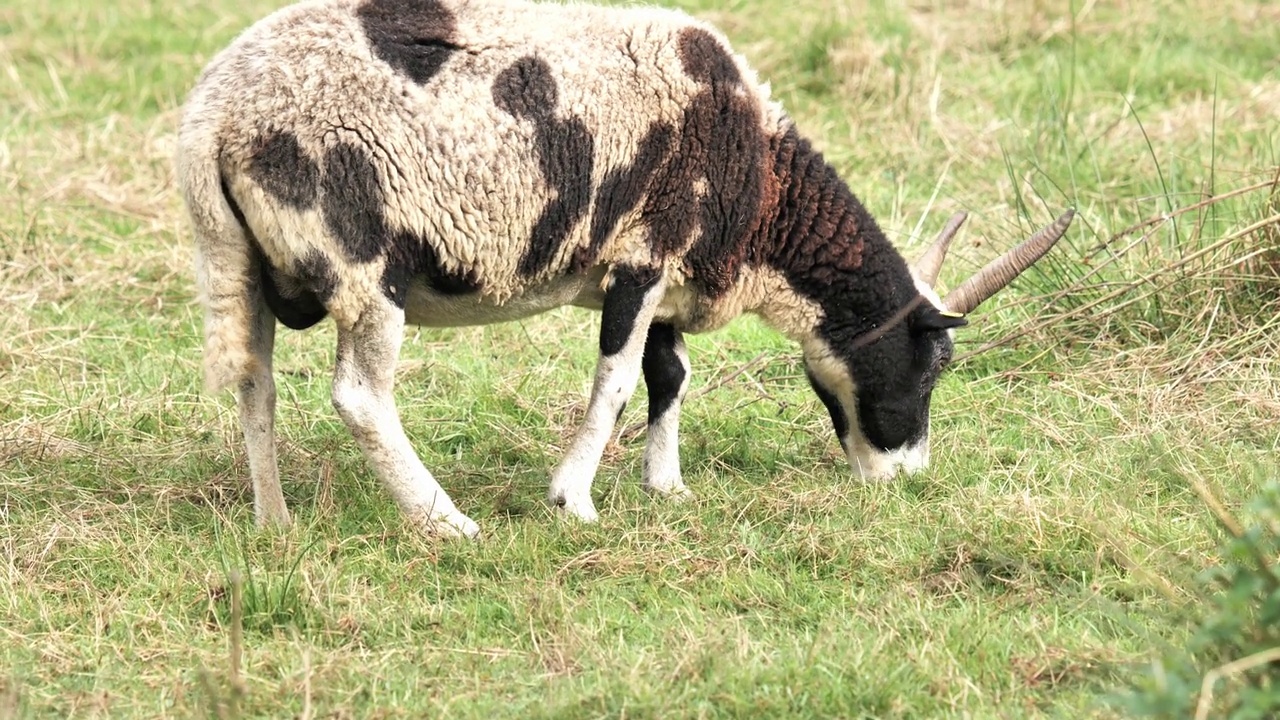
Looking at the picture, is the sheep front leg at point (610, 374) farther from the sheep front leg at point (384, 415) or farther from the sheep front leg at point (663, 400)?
the sheep front leg at point (384, 415)

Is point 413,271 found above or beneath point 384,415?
above

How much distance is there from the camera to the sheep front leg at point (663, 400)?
6.64 metres

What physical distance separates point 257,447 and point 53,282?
120 inches

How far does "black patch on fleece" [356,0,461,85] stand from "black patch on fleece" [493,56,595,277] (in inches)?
9.5

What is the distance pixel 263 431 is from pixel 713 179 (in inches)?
77.0

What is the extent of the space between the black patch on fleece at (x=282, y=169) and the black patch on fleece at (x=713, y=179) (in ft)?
4.33

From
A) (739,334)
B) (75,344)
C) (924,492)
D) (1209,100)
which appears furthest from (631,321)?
(1209,100)

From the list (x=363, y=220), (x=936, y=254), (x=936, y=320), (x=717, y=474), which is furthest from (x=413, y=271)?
(x=936, y=254)

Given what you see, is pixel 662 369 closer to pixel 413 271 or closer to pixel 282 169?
pixel 413 271

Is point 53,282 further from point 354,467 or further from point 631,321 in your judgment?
point 631,321

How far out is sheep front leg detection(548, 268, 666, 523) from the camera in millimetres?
6164

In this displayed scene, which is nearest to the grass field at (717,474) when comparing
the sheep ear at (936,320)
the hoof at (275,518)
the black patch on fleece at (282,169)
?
the hoof at (275,518)

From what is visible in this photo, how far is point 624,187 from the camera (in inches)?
237

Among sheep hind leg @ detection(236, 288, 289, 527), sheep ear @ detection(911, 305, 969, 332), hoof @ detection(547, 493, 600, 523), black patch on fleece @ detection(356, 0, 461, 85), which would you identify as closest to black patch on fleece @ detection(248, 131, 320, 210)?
black patch on fleece @ detection(356, 0, 461, 85)
